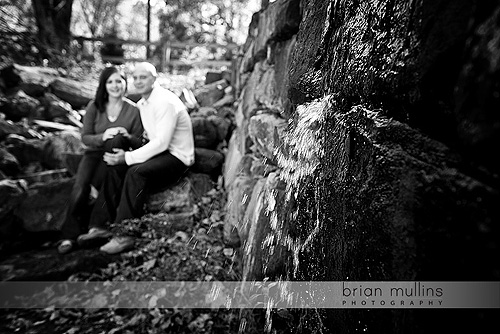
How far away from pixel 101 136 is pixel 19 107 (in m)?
4.75

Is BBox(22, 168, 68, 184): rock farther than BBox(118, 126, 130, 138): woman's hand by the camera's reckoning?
Yes

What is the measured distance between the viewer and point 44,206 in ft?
14.5

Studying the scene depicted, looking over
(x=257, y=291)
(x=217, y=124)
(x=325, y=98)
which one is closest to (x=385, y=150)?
(x=325, y=98)

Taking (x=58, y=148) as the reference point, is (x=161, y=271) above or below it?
below

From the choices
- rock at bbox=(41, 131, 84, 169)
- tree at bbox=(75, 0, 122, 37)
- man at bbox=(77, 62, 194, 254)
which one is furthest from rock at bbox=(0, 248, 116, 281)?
tree at bbox=(75, 0, 122, 37)

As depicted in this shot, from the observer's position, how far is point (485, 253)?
78 centimetres

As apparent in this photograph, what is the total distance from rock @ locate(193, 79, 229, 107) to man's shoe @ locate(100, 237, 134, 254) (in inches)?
128

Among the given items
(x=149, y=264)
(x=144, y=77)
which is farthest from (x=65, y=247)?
(x=144, y=77)

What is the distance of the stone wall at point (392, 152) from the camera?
79 centimetres

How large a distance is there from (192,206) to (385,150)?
337 cm

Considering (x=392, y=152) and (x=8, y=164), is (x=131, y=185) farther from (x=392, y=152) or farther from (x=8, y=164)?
(x=392, y=152)

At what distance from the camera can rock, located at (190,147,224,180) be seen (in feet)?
15.3

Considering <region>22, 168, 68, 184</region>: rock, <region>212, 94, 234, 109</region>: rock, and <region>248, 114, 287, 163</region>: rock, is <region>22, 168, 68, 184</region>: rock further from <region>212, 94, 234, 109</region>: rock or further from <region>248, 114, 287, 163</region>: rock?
<region>248, 114, 287, 163</region>: rock

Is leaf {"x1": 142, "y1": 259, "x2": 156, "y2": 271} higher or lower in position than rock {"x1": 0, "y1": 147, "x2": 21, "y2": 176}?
lower
